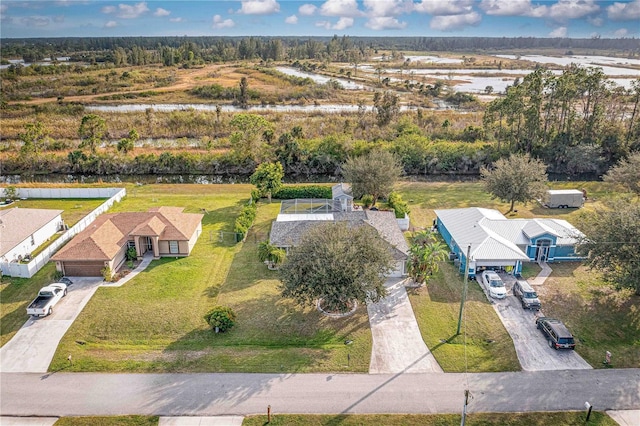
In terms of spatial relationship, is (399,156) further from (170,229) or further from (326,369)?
(326,369)

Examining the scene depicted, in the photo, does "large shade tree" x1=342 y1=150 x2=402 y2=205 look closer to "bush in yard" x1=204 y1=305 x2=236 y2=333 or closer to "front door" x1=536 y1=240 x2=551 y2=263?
"front door" x1=536 y1=240 x2=551 y2=263

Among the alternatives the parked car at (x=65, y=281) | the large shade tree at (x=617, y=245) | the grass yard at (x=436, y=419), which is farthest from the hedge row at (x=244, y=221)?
the large shade tree at (x=617, y=245)

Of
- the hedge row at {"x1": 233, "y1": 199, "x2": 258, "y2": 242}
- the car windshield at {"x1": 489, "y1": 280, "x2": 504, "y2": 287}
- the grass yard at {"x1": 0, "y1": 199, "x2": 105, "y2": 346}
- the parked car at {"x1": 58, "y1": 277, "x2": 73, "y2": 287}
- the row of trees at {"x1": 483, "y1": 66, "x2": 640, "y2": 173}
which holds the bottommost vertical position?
the grass yard at {"x1": 0, "y1": 199, "x2": 105, "y2": 346}

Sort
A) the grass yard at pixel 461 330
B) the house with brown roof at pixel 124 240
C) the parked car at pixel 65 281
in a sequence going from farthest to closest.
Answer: the house with brown roof at pixel 124 240 → the parked car at pixel 65 281 → the grass yard at pixel 461 330

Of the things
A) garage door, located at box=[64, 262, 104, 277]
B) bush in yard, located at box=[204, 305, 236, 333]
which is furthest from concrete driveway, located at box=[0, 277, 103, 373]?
bush in yard, located at box=[204, 305, 236, 333]

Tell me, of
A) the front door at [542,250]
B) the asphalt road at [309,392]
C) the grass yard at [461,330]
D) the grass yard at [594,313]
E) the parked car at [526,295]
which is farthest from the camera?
the front door at [542,250]

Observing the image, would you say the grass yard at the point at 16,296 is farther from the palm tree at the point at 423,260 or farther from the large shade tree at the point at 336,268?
the palm tree at the point at 423,260
